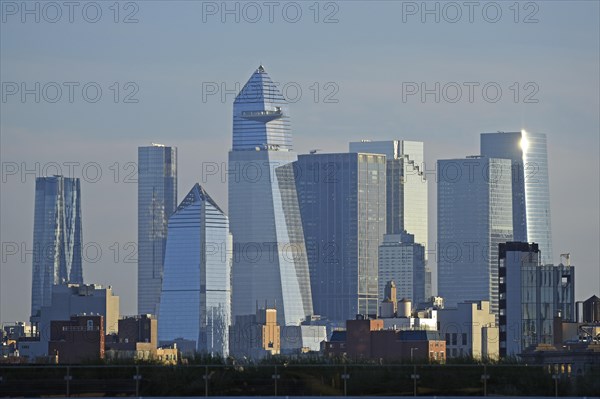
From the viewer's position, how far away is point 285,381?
50875 mm

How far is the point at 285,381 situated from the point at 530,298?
5317 inches

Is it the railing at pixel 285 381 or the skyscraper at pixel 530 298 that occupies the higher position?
the skyscraper at pixel 530 298

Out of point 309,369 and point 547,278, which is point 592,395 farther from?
point 547,278

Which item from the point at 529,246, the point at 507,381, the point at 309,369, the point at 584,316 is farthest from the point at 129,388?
the point at 529,246

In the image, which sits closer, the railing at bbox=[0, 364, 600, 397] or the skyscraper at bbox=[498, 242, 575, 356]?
the railing at bbox=[0, 364, 600, 397]

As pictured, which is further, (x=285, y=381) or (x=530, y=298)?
(x=530, y=298)

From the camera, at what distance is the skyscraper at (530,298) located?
182000 mm

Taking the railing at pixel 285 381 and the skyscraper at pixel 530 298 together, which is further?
the skyscraper at pixel 530 298

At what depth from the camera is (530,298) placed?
183875 mm

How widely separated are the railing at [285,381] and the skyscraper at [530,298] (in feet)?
418

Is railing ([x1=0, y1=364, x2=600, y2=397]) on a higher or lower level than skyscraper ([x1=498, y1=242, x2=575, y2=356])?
lower

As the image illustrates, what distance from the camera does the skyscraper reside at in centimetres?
18200

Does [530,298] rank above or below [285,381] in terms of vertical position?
above

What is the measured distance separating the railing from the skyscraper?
127302 mm
